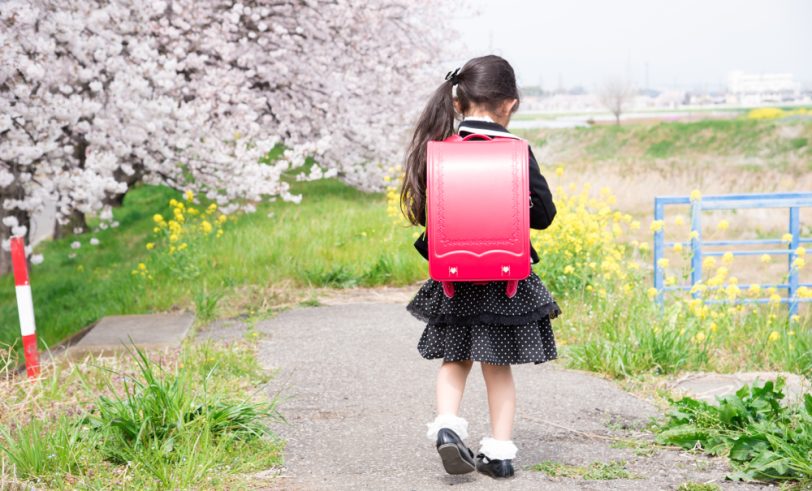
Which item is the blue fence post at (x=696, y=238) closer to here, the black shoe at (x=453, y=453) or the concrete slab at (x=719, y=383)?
the concrete slab at (x=719, y=383)

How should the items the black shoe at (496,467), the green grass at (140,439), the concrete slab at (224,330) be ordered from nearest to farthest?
the green grass at (140,439), the black shoe at (496,467), the concrete slab at (224,330)

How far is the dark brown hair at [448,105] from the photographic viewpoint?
3.33m

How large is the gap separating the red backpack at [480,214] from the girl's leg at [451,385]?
1.38 feet

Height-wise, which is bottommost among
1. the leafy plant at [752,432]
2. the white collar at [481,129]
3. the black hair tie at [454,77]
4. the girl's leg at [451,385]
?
the leafy plant at [752,432]

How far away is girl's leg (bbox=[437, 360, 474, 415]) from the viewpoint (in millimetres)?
3396

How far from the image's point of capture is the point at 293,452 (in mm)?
3787

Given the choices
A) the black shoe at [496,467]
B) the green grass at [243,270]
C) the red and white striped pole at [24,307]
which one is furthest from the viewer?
the green grass at [243,270]

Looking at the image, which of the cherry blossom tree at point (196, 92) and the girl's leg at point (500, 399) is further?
the cherry blossom tree at point (196, 92)

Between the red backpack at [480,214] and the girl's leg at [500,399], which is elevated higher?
the red backpack at [480,214]

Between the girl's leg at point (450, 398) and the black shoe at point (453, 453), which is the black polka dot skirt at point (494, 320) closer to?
the girl's leg at point (450, 398)

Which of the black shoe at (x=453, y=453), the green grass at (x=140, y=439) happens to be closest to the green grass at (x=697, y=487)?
the black shoe at (x=453, y=453)

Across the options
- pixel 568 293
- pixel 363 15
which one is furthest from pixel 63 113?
pixel 363 15

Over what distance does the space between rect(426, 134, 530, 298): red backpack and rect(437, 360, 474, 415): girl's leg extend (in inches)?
16.5

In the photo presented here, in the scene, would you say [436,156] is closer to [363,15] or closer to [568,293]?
[568,293]
